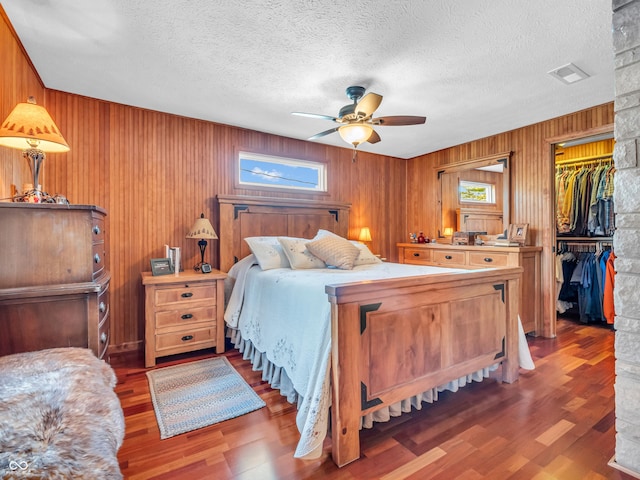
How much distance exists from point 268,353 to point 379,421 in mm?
893

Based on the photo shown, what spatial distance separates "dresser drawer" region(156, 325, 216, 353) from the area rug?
18cm

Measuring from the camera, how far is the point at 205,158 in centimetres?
346

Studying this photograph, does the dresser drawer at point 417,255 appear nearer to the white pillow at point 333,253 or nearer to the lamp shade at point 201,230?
the white pillow at point 333,253

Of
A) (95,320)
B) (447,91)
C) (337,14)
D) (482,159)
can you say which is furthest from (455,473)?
(482,159)

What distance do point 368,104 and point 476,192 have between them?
270 cm

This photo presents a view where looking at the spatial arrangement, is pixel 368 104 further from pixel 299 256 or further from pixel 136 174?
pixel 136 174

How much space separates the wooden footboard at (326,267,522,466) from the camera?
1557 millimetres

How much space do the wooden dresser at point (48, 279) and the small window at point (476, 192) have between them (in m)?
4.23

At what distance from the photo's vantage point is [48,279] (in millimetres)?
1627

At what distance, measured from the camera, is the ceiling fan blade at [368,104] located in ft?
7.34

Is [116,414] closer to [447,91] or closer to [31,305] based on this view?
[31,305]

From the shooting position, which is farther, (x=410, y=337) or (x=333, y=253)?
(x=333, y=253)

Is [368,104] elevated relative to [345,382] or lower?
elevated

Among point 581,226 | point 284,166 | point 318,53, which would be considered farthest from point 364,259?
point 581,226
